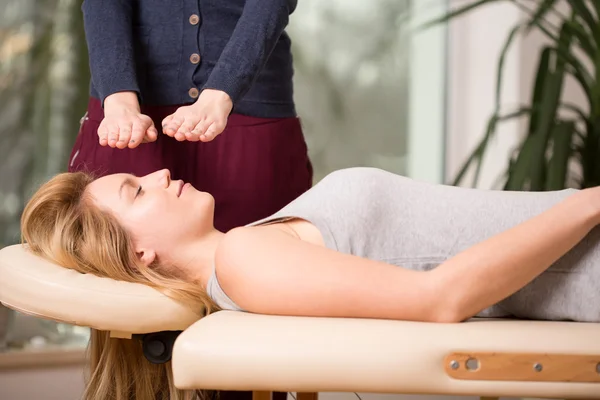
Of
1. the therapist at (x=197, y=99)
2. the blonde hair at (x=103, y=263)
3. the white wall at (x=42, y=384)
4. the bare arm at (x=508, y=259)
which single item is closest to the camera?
the bare arm at (x=508, y=259)

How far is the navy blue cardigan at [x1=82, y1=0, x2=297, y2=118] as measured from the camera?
1535mm

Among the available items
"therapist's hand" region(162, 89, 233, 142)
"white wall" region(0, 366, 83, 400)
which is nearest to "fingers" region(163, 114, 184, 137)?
"therapist's hand" region(162, 89, 233, 142)

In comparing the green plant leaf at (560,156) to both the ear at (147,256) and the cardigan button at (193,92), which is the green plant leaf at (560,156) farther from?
the ear at (147,256)

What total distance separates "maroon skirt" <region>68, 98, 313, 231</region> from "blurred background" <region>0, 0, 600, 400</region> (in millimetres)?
700

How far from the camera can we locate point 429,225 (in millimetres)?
1323

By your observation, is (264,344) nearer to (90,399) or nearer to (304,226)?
(304,226)

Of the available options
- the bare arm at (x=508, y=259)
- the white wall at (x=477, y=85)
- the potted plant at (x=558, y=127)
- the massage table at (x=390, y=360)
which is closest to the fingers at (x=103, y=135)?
the massage table at (x=390, y=360)

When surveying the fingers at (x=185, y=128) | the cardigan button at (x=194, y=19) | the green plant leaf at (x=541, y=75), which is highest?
the cardigan button at (x=194, y=19)

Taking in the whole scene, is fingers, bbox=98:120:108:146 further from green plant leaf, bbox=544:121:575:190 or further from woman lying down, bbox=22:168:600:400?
green plant leaf, bbox=544:121:575:190

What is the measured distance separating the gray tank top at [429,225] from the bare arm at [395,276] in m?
0.10

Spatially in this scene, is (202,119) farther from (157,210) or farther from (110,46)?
(110,46)

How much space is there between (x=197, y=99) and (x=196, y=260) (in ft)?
1.22

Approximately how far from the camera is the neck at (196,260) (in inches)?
56.6

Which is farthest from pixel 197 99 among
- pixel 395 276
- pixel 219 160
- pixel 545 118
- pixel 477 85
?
pixel 477 85
